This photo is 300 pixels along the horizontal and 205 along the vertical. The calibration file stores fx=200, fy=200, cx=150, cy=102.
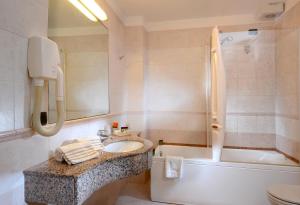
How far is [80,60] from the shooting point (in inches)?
70.7

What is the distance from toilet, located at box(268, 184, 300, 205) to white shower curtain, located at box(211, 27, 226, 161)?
646 mm

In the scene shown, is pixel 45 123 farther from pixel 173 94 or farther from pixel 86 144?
pixel 173 94

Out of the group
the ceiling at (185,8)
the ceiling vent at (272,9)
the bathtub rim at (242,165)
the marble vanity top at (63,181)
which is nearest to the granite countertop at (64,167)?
the marble vanity top at (63,181)

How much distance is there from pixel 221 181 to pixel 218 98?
3.00 feet

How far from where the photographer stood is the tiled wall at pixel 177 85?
3.05 metres

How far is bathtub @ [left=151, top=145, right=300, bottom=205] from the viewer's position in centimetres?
212

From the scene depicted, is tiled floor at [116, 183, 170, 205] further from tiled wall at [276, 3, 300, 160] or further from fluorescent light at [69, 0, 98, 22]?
fluorescent light at [69, 0, 98, 22]

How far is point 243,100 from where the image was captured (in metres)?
2.89

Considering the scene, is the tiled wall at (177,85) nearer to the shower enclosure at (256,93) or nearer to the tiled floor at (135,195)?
the shower enclosure at (256,93)

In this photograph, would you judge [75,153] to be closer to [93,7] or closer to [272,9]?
[93,7]

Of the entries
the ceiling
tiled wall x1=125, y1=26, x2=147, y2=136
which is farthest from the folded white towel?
the ceiling

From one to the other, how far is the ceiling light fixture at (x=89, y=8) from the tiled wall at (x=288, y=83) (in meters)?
2.21

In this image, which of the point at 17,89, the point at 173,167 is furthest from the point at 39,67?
the point at 173,167

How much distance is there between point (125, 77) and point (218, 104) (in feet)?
4.76
